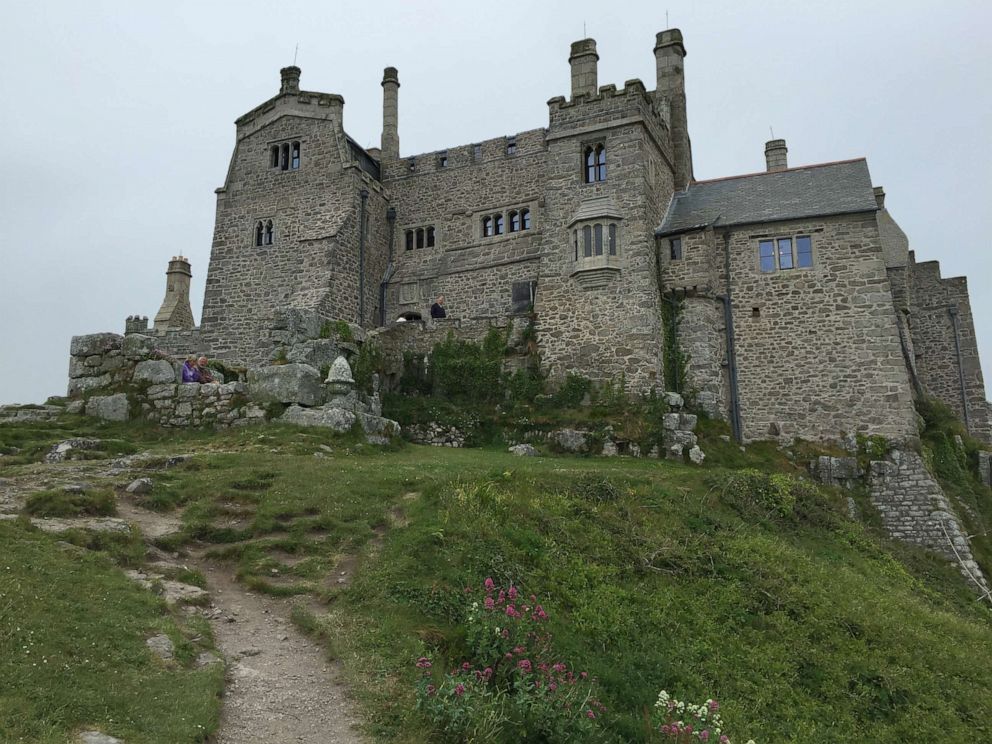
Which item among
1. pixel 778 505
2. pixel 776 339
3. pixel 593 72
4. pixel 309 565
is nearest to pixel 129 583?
pixel 309 565

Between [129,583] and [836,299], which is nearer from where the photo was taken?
[129,583]

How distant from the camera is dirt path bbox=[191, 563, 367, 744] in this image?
730 centimetres

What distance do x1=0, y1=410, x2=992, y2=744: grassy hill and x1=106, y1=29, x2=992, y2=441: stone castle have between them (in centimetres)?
895

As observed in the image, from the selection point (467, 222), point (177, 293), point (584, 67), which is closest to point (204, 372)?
point (467, 222)

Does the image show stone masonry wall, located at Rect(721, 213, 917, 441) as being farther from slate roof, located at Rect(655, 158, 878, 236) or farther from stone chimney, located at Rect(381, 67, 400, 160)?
stone chimney, located at Rect(381, 67, 400, 160)

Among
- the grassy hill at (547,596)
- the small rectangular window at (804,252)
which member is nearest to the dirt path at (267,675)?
the grassy hill at (547,596)

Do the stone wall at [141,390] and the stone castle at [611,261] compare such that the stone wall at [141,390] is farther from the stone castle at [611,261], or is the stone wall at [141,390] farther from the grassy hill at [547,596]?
the stone castle at [611,261]

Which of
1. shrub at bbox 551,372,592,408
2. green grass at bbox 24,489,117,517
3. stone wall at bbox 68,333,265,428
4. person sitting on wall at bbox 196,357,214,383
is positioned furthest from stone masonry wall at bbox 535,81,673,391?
green grass at bbox 24,489,117,517

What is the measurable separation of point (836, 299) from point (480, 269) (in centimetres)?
1370

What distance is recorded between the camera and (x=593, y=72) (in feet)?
101

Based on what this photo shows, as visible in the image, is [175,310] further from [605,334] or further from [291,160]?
[605,334]

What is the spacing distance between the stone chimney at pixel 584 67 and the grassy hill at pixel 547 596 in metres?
18.9

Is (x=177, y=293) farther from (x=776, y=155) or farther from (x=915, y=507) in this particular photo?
(x=915, y=507)

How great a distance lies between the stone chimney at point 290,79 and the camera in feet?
115
